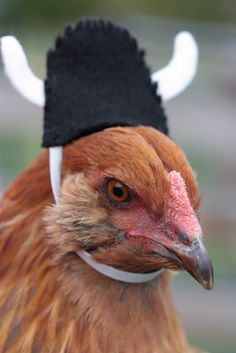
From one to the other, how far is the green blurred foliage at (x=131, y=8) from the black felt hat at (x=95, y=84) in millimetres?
12807

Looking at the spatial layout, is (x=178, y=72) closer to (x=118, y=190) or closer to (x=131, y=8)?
(x=118, y=190)

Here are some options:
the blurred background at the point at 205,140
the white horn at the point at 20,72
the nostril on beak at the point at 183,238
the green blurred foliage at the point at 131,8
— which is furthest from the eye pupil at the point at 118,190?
the green blurred foliage at the point at 131,8

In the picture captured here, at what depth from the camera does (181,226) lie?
6.70 feet

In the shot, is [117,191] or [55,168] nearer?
[117,191]

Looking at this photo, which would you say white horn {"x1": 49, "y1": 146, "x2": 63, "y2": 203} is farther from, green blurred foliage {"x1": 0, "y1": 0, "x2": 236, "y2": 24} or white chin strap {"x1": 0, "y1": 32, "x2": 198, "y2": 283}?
green blurred foliage {"x1": 0, "y1": 0, "x2": 236, "y2": 24}

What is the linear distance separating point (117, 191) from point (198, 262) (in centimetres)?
30

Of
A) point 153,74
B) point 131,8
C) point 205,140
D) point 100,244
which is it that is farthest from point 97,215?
point 131,8

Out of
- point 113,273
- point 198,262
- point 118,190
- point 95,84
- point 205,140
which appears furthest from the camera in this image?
point 205,140

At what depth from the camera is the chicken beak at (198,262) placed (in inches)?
78.7

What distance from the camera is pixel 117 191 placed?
7.00 feet

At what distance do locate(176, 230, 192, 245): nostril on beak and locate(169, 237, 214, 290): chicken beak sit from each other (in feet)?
0.03

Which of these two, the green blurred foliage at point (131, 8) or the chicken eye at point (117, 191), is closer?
the chicken eye at point (117, 191)

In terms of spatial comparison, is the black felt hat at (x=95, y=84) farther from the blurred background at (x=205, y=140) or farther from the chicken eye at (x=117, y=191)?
the blurred background at (x=205, y=140)

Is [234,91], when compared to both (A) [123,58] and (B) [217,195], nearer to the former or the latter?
(B) [217,195]
